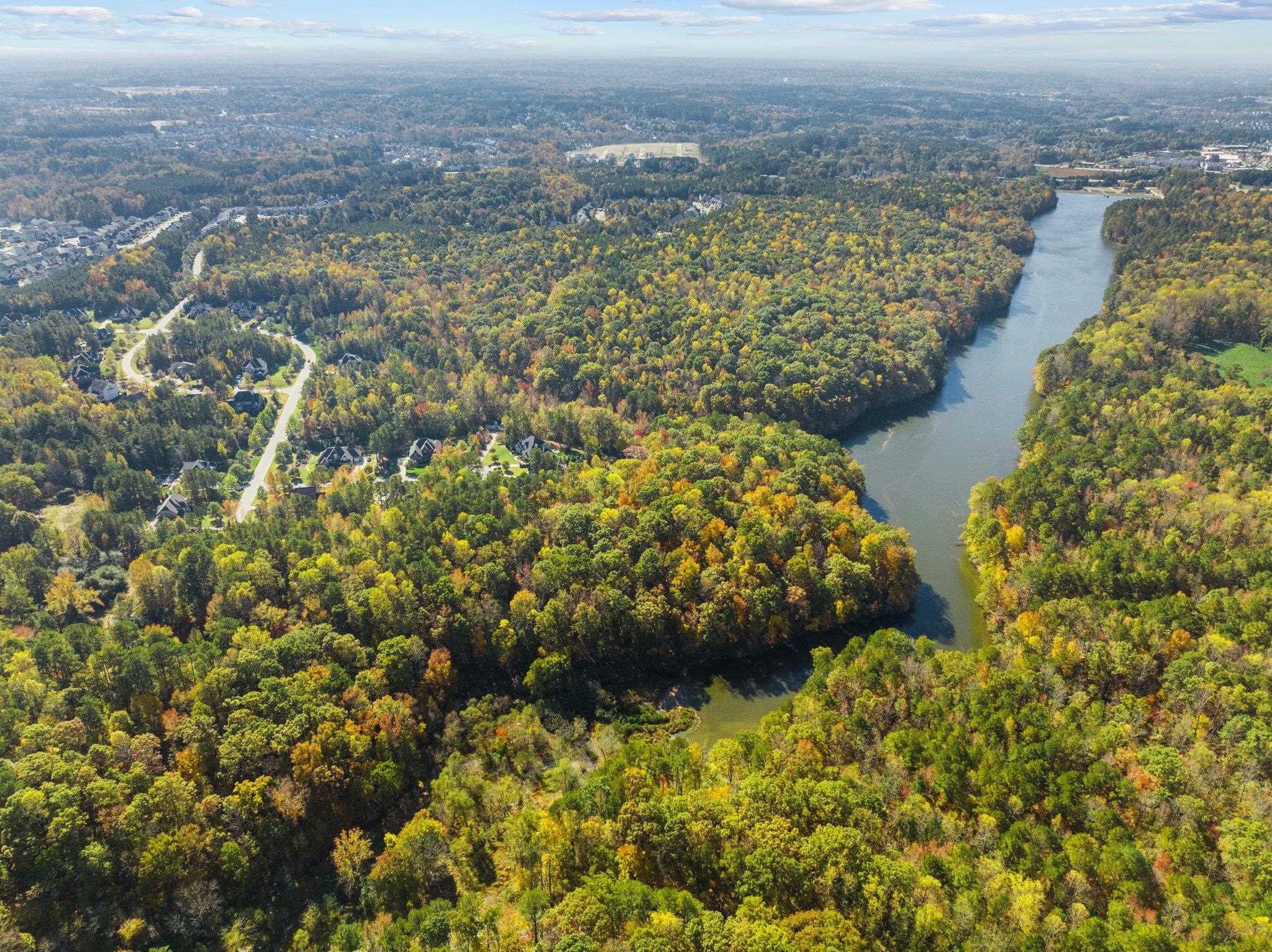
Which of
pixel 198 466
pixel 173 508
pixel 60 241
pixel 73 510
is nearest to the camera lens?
pixel 173 508

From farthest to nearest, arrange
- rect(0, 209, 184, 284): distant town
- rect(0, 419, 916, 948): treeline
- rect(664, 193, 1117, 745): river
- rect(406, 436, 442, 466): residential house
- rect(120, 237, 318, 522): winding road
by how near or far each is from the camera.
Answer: rect(0, 209, 184, 284): distant town → rect(406, 436, 442, 466): residential house → rect(120, 237, 318, 522): winding road → rect(664, 193, 1117, 745): river → rect(0, 419, 916, 948): treeline

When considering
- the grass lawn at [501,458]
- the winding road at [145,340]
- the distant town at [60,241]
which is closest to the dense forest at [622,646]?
the grass lawn at [501,458]

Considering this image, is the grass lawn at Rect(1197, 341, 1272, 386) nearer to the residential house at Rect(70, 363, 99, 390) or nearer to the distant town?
the residential house at Rect(70, 363, 99, 390)

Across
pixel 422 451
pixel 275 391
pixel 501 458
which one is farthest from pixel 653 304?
pixel 275 391

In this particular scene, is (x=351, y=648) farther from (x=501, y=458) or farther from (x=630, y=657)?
(x=501, y=458)

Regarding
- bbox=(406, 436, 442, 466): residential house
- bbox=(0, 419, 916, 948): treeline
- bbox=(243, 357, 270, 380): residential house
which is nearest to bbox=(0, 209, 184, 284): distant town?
bbox=(243, 357, 270, 380): residential house
